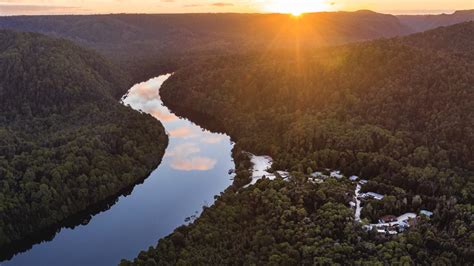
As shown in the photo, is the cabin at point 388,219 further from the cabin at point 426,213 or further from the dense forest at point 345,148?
the cabin at point 426,213

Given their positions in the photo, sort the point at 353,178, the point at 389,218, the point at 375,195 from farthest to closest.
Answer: the point at 353,178
the point at 375,195
the point at 389,218

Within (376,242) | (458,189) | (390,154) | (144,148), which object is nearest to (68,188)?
(144,148)

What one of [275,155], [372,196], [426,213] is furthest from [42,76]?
[426,213]

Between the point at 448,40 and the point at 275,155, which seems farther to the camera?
the point at 448,40

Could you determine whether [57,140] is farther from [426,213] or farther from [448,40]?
[448,40]

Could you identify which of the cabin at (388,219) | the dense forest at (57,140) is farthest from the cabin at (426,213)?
the dense forest at (57,140)
